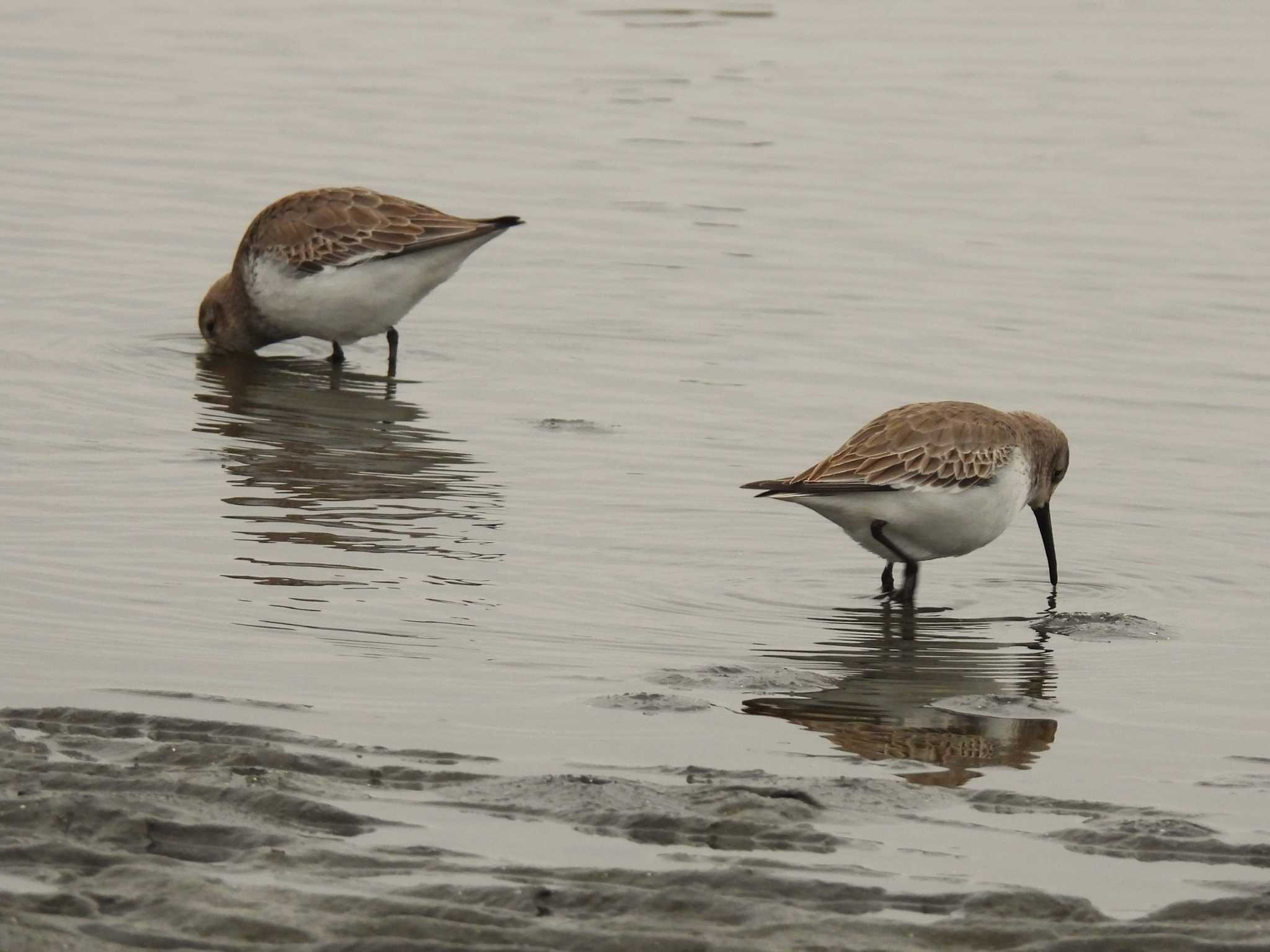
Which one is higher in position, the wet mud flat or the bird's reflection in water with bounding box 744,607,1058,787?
the wet mud flat

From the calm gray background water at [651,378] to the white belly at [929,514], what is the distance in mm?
326

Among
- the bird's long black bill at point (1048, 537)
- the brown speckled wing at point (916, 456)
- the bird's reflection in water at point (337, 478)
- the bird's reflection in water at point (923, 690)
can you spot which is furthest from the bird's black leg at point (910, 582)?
the bird's reflection in water at point (337, 478)

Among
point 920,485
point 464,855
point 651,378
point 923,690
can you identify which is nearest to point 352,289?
point 651,378

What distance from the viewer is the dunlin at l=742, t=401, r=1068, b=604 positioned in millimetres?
9617

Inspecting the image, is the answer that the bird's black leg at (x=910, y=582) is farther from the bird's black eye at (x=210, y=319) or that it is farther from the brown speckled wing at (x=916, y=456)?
the bird's black eye at (x=210, y=319)

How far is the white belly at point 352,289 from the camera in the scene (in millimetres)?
14781

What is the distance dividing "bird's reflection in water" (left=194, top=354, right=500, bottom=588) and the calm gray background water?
4 centimetres

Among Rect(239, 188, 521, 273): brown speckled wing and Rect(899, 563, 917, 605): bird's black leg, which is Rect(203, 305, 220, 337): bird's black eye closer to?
Rect(239, 188, 521, 273): brown speckled wing

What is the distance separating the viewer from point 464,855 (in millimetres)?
5672

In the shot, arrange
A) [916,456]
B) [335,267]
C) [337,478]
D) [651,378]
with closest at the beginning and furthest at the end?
[916,456], [337,478], [651,378], [335,267]

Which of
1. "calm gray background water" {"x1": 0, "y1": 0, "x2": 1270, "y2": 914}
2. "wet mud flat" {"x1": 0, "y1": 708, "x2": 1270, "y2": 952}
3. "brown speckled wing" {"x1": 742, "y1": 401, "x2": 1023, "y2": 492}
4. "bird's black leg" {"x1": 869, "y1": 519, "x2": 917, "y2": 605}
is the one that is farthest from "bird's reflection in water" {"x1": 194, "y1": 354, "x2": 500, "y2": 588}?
"wet mud flat" {"x1": 0, "y1": 708, "x2": 1270, "y2": 952}

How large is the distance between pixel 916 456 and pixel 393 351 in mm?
5970

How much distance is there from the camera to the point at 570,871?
18.1ft

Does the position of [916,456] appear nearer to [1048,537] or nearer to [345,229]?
[1048,537]
